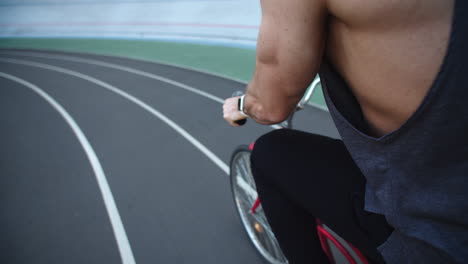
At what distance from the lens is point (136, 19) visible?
45.2 feet

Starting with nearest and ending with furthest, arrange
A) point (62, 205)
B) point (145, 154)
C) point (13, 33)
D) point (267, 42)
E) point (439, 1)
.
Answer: point (439, 1) → point (267, 42) → point (62, 205) → point (145, 154) → point (13, 33)

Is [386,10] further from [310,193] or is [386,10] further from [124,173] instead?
[124,173]

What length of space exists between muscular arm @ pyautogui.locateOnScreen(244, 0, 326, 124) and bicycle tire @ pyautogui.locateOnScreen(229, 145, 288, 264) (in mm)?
1080

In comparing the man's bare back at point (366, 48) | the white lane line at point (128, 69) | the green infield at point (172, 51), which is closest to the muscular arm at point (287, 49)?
the man's bare back at point (366, 48)

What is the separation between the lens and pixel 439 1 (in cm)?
59

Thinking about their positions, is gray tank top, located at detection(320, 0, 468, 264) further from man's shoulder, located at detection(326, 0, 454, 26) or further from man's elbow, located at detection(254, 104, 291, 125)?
man's elbow, located at detection(254, 104, 291, 125)

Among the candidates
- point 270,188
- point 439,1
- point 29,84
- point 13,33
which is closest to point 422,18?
point 439,1

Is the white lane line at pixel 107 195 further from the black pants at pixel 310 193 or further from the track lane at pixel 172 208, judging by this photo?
the black pants at pixel 310 193

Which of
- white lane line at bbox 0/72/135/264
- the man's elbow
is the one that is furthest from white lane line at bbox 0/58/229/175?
the man's elbow

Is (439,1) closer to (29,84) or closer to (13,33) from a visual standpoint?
(29,84)

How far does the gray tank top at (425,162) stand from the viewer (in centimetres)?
62

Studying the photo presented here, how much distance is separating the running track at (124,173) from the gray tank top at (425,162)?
1756 mm

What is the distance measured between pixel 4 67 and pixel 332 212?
460 inches

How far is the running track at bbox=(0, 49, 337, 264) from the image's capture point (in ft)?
8.78
